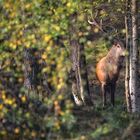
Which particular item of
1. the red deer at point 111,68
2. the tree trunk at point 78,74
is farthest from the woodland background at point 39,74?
the red deer at point 111,68

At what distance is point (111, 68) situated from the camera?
65.0ft

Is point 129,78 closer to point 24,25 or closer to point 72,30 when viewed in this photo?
point 72,30

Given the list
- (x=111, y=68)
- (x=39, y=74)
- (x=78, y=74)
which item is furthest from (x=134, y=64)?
(x=39, y=74)

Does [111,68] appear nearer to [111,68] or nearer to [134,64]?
[111,68]

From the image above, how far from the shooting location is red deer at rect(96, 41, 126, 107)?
64.5 ft

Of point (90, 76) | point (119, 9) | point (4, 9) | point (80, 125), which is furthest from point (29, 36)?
point (90, 76)

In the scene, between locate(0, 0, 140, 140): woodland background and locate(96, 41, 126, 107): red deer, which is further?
locate(96, 41, 126, 107): red deer

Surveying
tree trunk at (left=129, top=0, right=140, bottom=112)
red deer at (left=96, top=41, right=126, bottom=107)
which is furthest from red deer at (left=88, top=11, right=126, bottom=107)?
tree trunk at (left=129, top=0, right=140, bottom=112)

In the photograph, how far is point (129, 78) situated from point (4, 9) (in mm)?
8881

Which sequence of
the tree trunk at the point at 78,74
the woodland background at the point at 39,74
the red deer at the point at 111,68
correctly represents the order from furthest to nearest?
the red deer at the point at 111,68 → the tree trunk at the point at 78,74 → the woodland background at the point at 39,74

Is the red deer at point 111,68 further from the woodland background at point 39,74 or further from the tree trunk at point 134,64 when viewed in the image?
the woodland background at point 39,74

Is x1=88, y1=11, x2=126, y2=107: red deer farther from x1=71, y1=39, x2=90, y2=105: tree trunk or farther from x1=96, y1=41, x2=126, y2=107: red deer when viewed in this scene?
x1=71, y1=39, x2=90, y2=105: tree trunk

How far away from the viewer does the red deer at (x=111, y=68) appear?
64.5 feet

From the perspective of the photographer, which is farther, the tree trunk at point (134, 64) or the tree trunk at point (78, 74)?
the tree trunk at point (78, 74)
